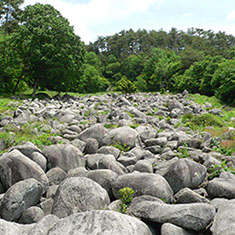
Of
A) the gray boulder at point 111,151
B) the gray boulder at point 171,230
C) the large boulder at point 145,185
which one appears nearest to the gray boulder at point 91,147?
the gray boulder at point 111,151

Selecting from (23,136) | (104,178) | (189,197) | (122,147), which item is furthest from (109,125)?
(189,197)

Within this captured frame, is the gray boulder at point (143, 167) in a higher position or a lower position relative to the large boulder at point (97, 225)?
lower

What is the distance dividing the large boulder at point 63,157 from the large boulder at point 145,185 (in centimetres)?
241

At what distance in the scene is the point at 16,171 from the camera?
24.5ft

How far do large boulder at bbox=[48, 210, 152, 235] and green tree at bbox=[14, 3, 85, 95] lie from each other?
25220 mm

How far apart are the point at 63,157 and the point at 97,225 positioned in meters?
4.79

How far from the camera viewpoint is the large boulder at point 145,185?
6652 mm

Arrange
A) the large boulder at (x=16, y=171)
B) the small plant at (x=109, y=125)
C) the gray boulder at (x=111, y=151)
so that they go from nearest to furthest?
the large boulder at (x=16, y=171) < the gray boulder at (x=111, y=151) < the small plant at (x=109, y=125)

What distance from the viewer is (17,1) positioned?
39188mm

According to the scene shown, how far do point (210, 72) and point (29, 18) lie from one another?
25.4m

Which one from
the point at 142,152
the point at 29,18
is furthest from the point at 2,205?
the point at 29,18

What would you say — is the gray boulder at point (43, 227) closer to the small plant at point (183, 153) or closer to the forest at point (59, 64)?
the small plant at point (183, 153)

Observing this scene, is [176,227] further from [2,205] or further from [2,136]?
[2,136]

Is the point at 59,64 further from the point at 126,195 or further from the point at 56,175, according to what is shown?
the point at 126,195
